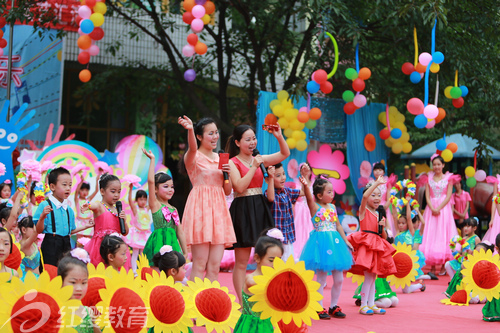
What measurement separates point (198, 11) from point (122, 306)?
6.17 m

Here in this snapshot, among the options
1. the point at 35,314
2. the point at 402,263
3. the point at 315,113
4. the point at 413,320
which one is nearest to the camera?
the point at 35,314

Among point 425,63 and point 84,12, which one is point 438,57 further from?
point 84,12

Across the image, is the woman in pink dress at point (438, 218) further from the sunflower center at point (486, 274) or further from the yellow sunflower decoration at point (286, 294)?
the yellow sunflower decoration at point (286, 294)

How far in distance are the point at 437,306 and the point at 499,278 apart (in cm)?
104

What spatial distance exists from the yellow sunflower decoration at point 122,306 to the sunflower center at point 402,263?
132 inches

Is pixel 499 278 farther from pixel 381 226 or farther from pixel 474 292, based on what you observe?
pixel 381 226

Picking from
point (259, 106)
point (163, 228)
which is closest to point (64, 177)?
point (163, 228)

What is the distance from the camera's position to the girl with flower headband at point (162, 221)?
5.14 metres

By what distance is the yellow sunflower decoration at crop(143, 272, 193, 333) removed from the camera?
10.9 feet

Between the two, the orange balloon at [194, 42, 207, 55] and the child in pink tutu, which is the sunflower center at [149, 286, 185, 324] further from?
the orange balloon at [194, 42, 207, 55]

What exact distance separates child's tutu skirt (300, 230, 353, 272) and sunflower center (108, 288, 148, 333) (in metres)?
2.24

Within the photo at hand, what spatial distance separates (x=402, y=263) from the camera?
5.98m

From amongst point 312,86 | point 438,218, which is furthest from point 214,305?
point 438,218

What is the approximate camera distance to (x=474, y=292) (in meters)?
5.19
